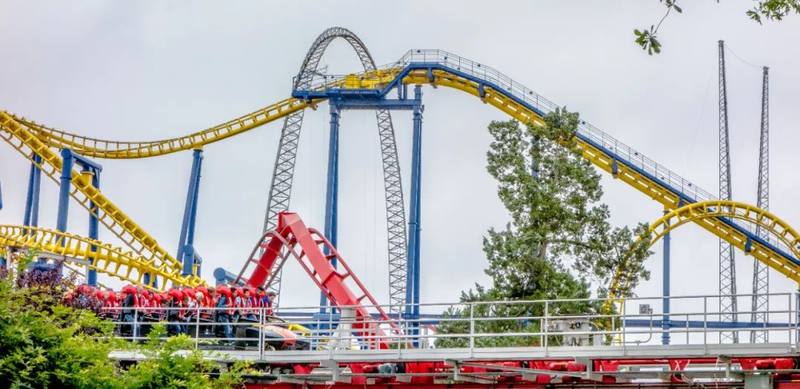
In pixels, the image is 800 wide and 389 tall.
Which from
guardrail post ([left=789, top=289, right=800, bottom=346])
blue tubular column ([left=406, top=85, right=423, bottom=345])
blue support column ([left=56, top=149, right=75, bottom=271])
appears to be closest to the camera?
guardrail post ([left=789, top=289, right=800, bottom=346])

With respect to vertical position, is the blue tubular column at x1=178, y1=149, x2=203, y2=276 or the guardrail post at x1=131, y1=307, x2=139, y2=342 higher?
the blue tubular column at x1=178, y1=149, x2=203, y2=276

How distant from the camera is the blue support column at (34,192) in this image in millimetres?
47906

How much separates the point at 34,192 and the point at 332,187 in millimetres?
9934

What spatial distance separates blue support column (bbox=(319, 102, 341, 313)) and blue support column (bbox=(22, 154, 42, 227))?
960cm

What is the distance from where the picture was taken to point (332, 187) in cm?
4962

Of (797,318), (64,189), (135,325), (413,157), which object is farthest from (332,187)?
(797,318)

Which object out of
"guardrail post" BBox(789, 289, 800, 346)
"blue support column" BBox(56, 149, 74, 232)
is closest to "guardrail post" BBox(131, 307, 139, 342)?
"guardrail post" BBox(789, 289, 800, 346)

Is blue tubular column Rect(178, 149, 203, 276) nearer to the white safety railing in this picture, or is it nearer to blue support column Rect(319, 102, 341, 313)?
blue support column Rect(319, 102, 341, 313)

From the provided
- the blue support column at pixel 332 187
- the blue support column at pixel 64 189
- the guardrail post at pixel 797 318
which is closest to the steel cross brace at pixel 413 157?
the blue support column at pixel 332 187

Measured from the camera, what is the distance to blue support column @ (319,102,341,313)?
48878mm

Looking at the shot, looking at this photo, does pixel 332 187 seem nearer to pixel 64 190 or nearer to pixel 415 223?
pixel 415 223

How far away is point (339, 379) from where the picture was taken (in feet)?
85.7

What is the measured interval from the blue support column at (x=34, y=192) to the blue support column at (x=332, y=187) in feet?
31.5

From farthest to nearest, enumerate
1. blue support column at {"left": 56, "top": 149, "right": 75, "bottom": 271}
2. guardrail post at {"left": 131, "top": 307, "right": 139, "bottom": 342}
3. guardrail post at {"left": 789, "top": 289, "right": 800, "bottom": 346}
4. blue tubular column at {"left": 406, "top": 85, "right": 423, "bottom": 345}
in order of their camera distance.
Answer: blue tubular column at {"left": 406, "top": 85, "right": 423, "bottom": 345}, blue support column at {"left": 56, "top": 149, "right": 75, "bottom": 271}, guardrail post at {"left": 131, "top": 307, "right": 139, "bottom": 342}, guardrail post at {"left": 789, "top": 289, "right": 800, "bottom": 346}
